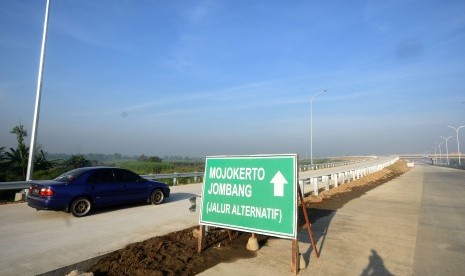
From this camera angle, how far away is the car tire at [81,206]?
9914 mm

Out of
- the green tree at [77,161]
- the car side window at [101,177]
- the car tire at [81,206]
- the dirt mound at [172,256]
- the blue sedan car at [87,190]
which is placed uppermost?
the green tree at [77,161]

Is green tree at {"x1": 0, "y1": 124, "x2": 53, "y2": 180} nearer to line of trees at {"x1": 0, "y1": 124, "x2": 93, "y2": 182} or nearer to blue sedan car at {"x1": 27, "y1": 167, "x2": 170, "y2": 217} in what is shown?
line of trees at {"x1": 0, "y1": 124, "x2": 93, "y2": 182}

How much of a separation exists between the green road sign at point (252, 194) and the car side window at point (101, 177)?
5022 millimetres

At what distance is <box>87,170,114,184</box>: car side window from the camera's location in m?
10.5

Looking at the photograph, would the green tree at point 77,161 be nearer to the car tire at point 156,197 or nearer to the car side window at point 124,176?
the car tire at point 156,197

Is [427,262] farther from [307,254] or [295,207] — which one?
[295,207]

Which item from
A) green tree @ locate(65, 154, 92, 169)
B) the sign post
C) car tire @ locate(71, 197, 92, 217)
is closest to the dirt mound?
the sign post

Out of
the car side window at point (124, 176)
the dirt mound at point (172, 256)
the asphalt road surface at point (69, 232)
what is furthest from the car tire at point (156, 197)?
the dirt mound at point (172, 256)

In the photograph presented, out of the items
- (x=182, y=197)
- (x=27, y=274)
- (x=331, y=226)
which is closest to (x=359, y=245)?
(x=331, y=226)

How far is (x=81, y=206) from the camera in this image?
399 inches

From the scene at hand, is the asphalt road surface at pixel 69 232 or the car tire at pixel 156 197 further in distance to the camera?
the car tire at pixel 156 197

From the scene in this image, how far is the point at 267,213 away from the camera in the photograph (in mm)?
6043

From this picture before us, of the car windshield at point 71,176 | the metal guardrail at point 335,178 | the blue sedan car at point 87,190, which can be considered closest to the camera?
the blue sedan car at point 87,190

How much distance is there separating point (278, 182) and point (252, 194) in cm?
57
